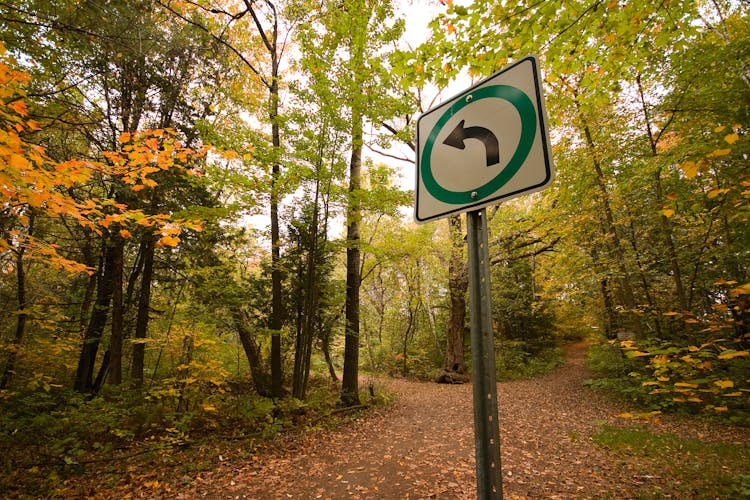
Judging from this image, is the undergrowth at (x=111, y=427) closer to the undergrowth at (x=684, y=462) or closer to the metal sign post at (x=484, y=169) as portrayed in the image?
the undergrowth at (x=684, y=462)

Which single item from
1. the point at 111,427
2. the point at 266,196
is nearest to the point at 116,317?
the point at 111,427

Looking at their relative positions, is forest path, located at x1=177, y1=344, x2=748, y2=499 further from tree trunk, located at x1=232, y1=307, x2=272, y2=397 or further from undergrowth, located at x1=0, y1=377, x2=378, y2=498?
tree trunk, located at x1=232, y1=307, x2=272, y2=397

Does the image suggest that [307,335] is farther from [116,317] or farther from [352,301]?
[116,317]

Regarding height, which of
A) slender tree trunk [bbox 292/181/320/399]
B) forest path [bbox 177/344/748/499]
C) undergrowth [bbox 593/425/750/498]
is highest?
slender tree trunk [bbox 292/181/320/399]

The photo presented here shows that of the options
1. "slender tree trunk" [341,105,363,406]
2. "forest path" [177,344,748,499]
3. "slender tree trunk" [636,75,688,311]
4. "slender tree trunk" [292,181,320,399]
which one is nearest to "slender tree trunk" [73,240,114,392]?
"slender tree trunk" [292,181,320,399]

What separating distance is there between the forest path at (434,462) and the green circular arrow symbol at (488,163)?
4.54 m

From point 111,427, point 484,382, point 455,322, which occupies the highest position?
point 484,382

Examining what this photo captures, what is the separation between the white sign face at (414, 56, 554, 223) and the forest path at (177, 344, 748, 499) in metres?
4.55

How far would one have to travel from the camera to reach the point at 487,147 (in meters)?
1.28

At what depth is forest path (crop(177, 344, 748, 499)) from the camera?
4.32 meters

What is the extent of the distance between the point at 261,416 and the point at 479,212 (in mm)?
7839

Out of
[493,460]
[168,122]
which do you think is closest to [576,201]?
[493,460]

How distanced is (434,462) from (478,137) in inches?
228

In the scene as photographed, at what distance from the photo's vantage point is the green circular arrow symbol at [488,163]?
3.89 feet
